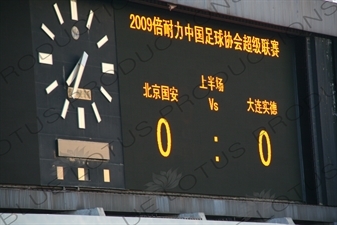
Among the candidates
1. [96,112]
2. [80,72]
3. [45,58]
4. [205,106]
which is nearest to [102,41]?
[80,72]

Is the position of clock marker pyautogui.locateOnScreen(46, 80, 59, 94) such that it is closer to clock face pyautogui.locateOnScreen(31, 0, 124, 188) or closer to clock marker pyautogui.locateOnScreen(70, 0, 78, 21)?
clock face pyautogui.locateOnScreen(31, 0, 124, 188)

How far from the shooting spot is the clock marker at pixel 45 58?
14485 mm

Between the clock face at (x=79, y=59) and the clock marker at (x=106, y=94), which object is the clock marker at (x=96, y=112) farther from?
the clock marker at (x=106, y=94)

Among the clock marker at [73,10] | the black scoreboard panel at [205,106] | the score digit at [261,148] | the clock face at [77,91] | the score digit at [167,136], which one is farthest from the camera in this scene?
the score digit at [261,148]

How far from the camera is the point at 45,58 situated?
573 inches

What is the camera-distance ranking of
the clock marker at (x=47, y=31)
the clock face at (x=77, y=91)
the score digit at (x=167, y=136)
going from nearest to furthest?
the clock face at (x=77, y=91), the clock marker at (x=47, y=31), the score digit at (x=167, y=136)

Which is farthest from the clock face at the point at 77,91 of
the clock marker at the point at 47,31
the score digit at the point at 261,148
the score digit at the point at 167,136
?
the score digit at the point at 261,148

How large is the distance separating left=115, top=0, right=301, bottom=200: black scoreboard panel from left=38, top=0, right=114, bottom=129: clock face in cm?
40

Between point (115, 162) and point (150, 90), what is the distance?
1248mm

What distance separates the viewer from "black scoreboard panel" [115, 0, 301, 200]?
51.8 ft

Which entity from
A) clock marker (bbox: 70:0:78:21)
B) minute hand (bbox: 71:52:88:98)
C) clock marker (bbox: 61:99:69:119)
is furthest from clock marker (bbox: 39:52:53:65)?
clock marker (bbox: 70:0:78:21)

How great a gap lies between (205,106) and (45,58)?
2.99 m

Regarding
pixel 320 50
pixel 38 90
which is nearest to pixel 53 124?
pixel 38 90

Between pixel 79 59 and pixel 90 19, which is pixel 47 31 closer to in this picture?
pixel 79 59
